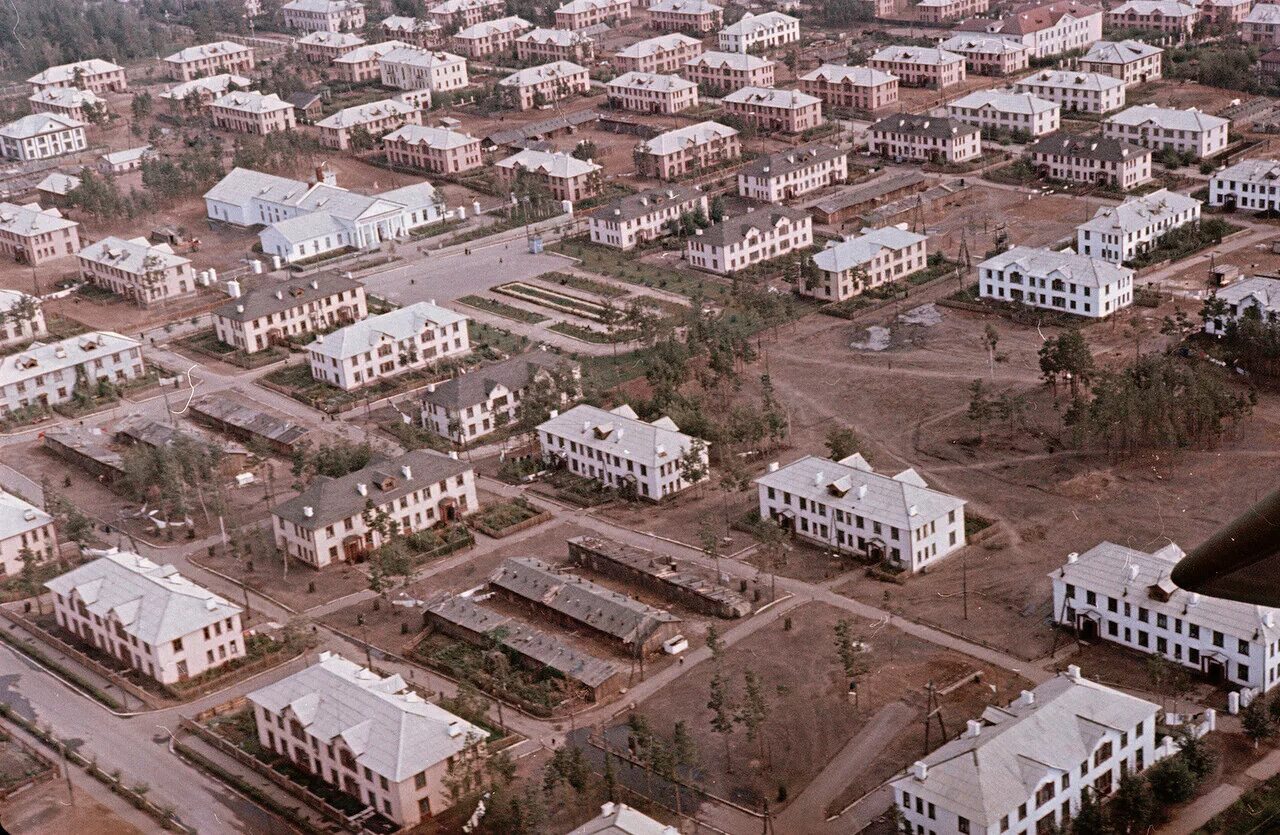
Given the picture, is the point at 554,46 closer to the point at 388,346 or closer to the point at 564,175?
the point at 564,175

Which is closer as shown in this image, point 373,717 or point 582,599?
point 373,717

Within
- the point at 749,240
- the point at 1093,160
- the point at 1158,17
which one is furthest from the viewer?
the point at 1158,17

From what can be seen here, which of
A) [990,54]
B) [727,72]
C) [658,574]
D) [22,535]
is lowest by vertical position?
[658,574]

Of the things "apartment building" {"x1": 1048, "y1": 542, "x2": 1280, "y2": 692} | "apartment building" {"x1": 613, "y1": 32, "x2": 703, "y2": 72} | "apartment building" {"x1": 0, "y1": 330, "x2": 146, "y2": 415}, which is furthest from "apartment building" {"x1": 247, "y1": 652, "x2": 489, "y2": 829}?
"apartment building" {"x1": 613, "y1": 32, "x2": 703, "y2": 72}

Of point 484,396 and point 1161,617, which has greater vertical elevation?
point 484,396

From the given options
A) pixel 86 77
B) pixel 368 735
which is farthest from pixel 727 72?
pixel 368 735

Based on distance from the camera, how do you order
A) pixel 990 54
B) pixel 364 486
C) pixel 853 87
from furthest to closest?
1. pixel 990 54
2. pixel 853 87
3. pixel 364 486
